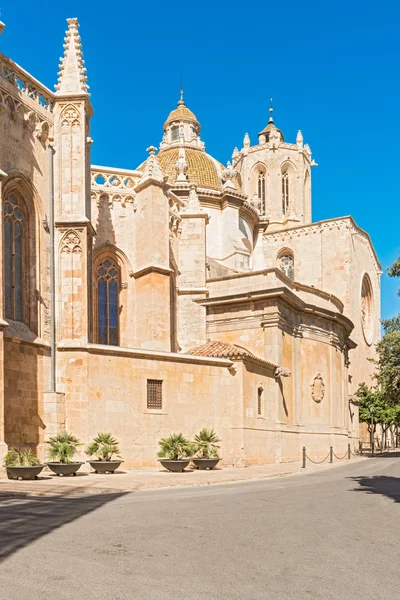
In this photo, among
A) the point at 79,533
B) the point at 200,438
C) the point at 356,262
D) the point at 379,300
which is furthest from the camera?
the point at 379,300

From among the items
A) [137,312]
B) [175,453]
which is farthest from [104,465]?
[137,312]

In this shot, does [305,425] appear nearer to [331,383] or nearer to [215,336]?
[331,383]

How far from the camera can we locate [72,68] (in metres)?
22.3

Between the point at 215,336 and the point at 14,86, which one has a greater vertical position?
the point at 14,86

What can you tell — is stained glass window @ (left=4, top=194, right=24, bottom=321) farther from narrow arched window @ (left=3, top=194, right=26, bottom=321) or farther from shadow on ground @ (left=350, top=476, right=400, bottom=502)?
shadow on ground @ (left=350, top=476, right=400, bottom=502)

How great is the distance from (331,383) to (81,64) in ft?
63.4

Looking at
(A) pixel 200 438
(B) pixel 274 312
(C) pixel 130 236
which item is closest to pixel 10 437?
(A) pixel 200 438

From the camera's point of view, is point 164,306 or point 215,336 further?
point 215,336

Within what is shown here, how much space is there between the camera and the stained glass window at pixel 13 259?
784 inches

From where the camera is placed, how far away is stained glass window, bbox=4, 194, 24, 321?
1991 centimetres

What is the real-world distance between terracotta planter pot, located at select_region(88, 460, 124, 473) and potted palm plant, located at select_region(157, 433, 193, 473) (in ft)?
5.11

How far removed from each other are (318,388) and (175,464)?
14629 millimetres

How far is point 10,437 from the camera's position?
1847 centimetres

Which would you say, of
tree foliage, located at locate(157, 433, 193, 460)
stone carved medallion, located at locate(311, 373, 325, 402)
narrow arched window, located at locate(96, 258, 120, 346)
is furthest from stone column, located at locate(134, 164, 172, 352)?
stone carved medallion, located at locate(311, 373, 325, 402)
